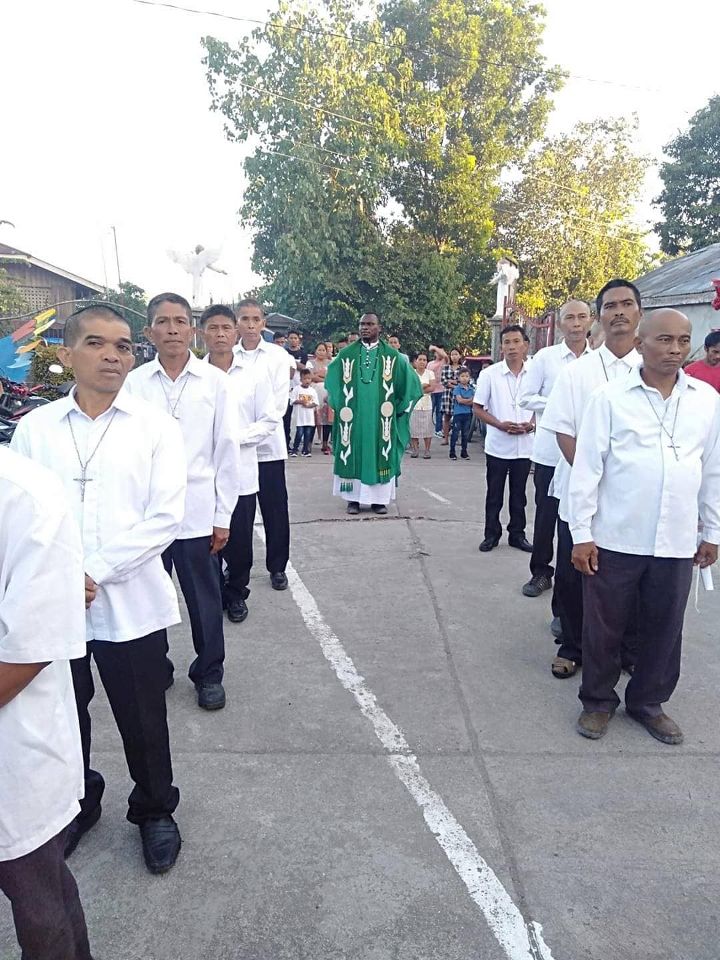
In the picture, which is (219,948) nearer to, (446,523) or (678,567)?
(678,567)

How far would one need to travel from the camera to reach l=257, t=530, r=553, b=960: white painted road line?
2268 mm

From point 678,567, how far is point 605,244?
29.2 meters

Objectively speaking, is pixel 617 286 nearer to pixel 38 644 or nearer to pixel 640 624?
pixel 640 624

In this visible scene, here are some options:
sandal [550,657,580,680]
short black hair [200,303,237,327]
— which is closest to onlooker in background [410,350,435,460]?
short black hair [200,303,237,327]

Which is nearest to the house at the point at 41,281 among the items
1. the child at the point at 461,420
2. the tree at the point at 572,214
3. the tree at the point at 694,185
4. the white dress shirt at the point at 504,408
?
the tree at the point at 572,214

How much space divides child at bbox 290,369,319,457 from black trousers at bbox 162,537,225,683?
8.34 metres

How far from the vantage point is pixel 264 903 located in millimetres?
2391

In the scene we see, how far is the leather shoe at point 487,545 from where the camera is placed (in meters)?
6.52

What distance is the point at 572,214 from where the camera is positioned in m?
28.8

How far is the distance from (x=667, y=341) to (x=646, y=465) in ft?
1.75

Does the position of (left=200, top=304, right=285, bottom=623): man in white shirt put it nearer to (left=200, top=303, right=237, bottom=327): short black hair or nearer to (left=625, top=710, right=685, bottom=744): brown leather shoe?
(left=200, top=303, right=237, bottom=327): short black hair

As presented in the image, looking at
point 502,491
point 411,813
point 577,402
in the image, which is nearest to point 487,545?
point 502,491

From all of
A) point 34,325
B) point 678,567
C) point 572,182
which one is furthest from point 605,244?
point 678,567

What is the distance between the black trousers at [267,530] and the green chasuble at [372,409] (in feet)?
7.99
